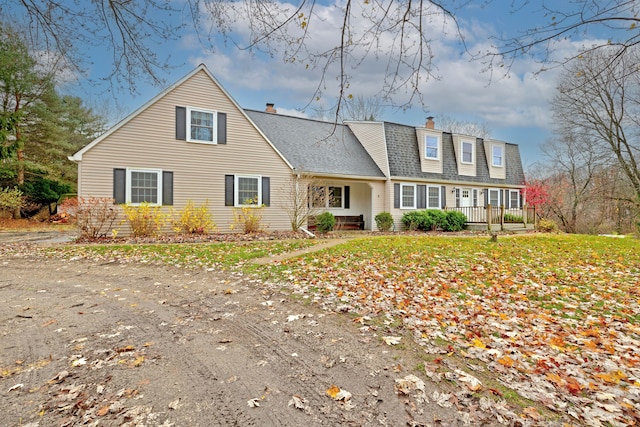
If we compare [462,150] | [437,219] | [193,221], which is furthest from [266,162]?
[462,150]

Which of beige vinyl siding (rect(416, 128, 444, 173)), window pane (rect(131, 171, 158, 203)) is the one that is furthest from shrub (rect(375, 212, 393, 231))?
window pane (rect(131, 171, 158, 203))

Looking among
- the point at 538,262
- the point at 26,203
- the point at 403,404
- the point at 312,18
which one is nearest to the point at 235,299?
the point at 403,404

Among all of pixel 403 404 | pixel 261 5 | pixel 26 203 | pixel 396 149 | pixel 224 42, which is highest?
pixel 396 149

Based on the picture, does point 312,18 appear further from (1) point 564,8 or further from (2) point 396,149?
(2) point 396,149

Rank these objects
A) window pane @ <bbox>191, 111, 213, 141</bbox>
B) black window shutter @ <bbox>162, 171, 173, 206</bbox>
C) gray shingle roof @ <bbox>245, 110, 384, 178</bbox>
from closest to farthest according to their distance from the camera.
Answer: black window shutter @ <bbox>162, 171, 173, 206</bbox> < window pane @ <bbox>191, 111, 213, 141</bbox> < gray shingle roof @ <bbox>245, 110, 384, 178</bbox>

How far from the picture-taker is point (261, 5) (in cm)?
382

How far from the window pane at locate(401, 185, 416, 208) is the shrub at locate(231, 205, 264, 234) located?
8.38 m

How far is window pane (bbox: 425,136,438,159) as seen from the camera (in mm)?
19530

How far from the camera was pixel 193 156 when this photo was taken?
44.1 ft

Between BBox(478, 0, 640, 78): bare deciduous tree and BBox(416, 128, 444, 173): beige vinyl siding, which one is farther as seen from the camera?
BBox(416, 128, 444, 173): beige vinyl siding

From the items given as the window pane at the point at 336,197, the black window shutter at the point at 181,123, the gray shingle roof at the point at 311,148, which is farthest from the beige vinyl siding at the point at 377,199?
the black window shutter at the point at 181,123

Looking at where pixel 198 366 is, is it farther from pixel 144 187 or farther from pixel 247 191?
pixel 247 191

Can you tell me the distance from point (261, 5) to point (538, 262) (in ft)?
26.8

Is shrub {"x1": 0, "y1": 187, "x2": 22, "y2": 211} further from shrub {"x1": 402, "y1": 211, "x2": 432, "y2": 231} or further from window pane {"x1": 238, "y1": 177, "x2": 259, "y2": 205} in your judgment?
shrub {"x1": 402, "y1": 211, "x2": 432, "y2": 231}
